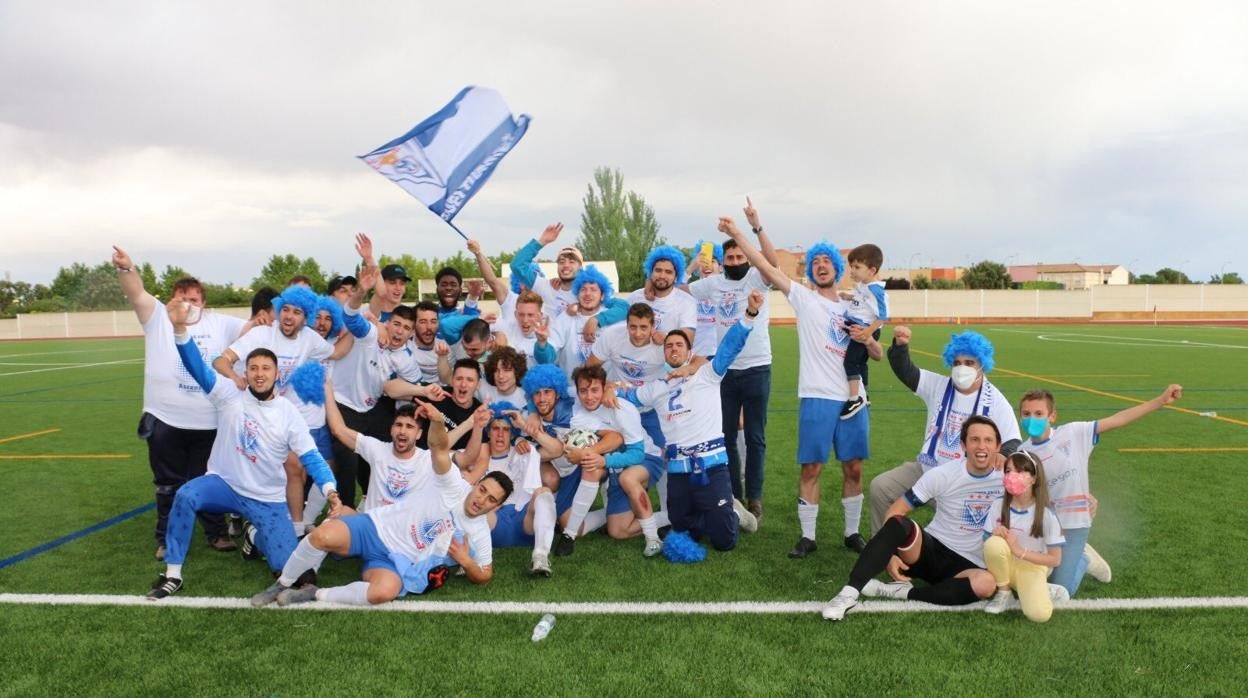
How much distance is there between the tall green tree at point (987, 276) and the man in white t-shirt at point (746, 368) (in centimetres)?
6880

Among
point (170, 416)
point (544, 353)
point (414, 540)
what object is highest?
point (544, 353)

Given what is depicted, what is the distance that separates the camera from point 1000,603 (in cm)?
440

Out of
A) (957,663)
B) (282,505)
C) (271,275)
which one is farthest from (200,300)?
(271,275)

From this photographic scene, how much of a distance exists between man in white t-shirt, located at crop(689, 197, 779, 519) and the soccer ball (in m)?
1.29

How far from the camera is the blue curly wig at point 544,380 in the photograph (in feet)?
19.1

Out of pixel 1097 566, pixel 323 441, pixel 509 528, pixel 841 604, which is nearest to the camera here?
pixel 841 604

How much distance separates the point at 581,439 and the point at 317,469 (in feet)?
5.91

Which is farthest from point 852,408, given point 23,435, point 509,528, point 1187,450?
point 23,435

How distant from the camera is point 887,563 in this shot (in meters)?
4.47

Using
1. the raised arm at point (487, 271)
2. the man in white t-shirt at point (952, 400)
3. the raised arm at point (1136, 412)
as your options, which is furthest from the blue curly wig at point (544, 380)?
the raised arm at point (1136, 412)

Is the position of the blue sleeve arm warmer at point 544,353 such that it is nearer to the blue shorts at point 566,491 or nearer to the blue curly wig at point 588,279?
the blue curly wig at point 588,279

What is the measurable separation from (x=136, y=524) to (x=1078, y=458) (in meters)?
7.23

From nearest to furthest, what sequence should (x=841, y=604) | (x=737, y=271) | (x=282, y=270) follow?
(x=841, y=604) < (x=737, y=271) < (x=282, y=270)

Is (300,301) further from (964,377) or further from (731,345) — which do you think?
(964,377)
